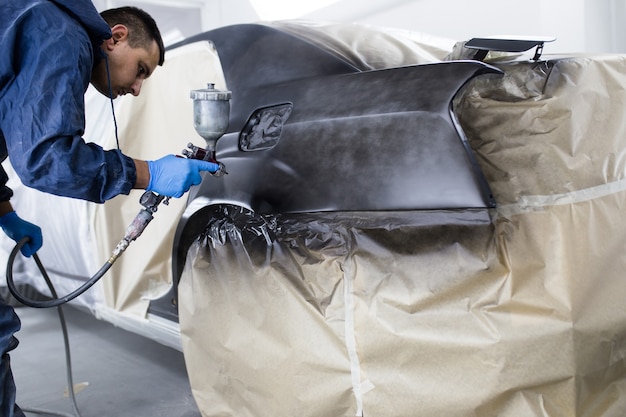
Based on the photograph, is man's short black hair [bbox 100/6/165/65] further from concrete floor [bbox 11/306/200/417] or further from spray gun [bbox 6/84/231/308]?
concrete floor [bbox 11/306/200/417]

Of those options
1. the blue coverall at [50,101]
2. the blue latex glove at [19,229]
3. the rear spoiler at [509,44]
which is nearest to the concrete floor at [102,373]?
the blue latex glove at [19,229]

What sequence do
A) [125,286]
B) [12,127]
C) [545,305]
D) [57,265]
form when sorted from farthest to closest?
[57,265], [125,286], [12,127], [545,305]

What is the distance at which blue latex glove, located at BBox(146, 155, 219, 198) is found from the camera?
1.65 m

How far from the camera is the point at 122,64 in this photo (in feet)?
5.91

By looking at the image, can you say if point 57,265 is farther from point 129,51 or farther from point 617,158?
point 617,158

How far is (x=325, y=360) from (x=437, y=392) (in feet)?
0.98

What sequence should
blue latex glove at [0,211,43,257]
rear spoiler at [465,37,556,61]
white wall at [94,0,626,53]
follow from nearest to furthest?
rear spoiler at [465,37,556,61] → blue latex glove at [0,211,43,257] → white wall at [94,0,626,53]

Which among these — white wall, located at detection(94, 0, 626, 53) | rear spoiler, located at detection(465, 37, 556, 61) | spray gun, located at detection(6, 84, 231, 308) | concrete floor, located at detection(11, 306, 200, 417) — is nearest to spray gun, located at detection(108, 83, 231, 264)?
spray gun, located at detection(6, 84, 231, 308)

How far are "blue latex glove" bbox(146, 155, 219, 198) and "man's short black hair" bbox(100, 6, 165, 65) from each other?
407 millimetres

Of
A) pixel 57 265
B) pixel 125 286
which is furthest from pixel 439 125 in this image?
pixel 57 265

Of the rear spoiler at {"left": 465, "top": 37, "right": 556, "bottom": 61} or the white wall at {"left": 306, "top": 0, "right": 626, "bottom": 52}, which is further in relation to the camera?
the white wall at {"left": 306, "top": 0, "right": 626, "bottom": 52}

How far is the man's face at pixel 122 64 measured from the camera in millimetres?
1782

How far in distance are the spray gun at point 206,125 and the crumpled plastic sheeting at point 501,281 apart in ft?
1.34

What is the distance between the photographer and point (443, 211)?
1339 mm
